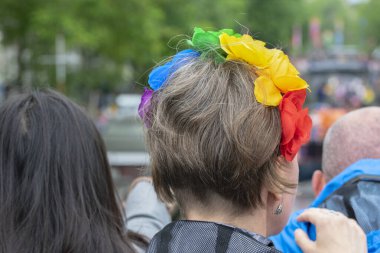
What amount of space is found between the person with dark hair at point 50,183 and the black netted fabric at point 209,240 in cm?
56

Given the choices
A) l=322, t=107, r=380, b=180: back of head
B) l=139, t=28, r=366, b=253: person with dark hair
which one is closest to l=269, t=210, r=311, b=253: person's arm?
l=322, t=107, r=380, b=180: back of head

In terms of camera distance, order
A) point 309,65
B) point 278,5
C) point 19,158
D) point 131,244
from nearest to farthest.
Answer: point 19,158
point 131,244
point 309,65
point 278,5

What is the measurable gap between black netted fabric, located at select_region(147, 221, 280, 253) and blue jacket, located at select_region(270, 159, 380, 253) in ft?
1.34

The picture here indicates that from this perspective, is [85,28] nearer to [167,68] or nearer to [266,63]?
[167,68]

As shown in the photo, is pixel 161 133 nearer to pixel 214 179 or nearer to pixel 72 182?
pixel 214 179

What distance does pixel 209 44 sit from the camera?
1649 mm

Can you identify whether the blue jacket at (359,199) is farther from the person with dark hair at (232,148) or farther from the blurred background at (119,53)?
the blurred background at (119,53)

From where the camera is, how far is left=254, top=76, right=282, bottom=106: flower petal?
1527mm

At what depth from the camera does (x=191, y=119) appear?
1527 mm

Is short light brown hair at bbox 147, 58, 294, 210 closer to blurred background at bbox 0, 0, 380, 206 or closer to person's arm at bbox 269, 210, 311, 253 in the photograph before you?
blurred background at bbox 0, 0, 380, 206

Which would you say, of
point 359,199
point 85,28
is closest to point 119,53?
point 85,28

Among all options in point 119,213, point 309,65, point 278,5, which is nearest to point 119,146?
point 119,213

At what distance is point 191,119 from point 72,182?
671 millimetres

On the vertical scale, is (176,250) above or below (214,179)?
below
